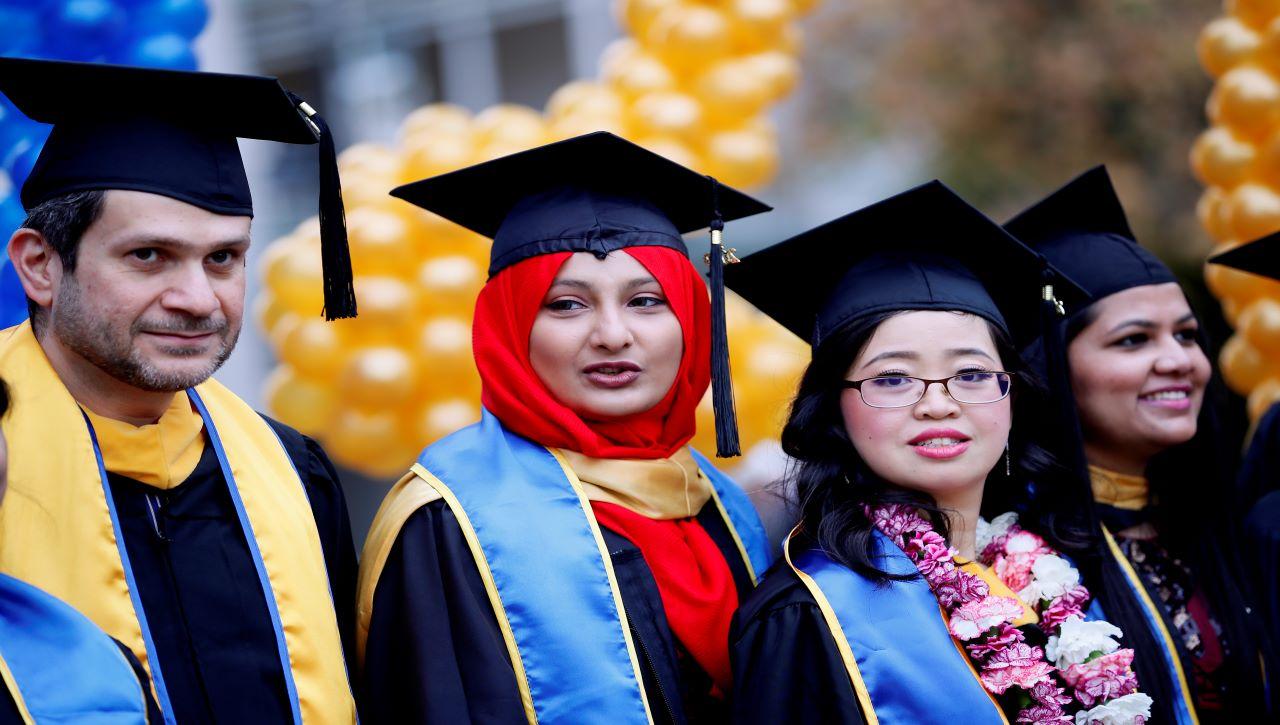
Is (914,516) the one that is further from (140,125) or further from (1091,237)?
(140,125)

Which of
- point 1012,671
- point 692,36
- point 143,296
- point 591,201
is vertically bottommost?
point 1012,671

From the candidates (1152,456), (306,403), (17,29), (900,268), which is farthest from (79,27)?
(1152,456)

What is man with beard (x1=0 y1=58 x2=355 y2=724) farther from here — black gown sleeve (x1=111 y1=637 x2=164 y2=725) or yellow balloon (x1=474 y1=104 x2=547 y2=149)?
yellow balloon (x1=474 y1=104 x2=547 y2=149)

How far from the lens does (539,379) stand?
294 centimetres

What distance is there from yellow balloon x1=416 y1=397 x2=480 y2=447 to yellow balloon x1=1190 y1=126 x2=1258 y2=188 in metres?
2.99

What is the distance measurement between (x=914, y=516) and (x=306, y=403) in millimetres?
2892

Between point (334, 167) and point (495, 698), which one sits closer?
point (495, 698)

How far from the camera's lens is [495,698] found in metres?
2.57

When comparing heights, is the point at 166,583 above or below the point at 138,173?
below

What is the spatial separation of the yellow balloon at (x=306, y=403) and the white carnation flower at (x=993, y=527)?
2.79m

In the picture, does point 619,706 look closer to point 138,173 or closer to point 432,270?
point 138,173

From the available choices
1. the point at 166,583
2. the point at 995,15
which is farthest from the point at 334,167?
the point at 995,15

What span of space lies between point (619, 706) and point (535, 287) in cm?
94

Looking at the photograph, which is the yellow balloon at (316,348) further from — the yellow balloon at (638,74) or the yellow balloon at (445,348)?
the yellow balloon at (638,74)
